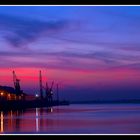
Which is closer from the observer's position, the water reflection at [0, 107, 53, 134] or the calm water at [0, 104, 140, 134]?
the calm water at [0, 104, 140, 134]

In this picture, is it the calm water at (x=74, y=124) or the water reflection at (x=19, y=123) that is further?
the water reflection at (x=19, y=123)

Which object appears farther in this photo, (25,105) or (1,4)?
(25,105)

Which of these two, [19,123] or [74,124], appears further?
[19,123]
